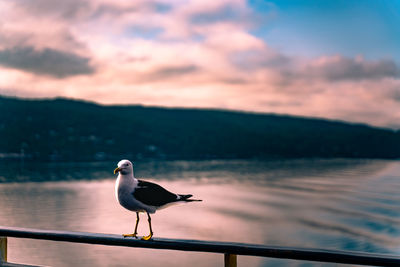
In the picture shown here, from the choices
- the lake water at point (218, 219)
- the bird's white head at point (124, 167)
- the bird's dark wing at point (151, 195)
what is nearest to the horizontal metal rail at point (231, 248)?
the bird's dark wing at point (151, 195)

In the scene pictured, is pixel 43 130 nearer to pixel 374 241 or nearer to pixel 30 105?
pixel 30 105

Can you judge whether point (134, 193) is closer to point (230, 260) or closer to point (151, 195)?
point (151, 195)

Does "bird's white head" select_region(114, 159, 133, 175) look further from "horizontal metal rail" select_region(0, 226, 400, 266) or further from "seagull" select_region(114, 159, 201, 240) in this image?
"horizontal metal rail" select_region(0, 226, 400, 266)

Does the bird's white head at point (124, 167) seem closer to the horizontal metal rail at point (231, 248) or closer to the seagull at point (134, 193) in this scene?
the seagull at point (134, 193)

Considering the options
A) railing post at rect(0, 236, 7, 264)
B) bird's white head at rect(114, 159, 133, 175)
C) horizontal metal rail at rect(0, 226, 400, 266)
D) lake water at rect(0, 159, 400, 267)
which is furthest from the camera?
lake water at rect(0, 159, 400, 267)

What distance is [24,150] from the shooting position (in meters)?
148

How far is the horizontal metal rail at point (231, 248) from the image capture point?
2127 mm

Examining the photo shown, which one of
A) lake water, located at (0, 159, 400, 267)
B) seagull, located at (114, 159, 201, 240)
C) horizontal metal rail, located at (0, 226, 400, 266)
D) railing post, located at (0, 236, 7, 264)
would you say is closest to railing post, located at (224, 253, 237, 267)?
horizontal metal rail, located at (0, 226, 400, 266)

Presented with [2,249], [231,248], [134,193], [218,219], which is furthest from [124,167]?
[218,219]

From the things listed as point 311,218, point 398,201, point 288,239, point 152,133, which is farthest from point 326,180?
point 152,133

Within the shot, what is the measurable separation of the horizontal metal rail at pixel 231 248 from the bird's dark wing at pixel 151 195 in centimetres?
21

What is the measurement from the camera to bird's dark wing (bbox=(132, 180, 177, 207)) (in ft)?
8.27

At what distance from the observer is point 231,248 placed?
2.40 meters

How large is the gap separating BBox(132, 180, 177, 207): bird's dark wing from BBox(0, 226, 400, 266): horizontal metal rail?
0.21 meters
